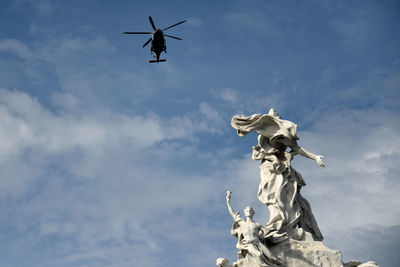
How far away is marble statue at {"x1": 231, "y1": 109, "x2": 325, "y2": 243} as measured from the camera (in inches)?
645

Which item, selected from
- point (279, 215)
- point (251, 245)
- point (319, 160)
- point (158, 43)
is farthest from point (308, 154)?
point (158, 43)

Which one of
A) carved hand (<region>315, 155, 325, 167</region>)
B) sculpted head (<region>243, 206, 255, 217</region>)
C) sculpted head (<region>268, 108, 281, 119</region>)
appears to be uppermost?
sculpted head (<region>268, 108, 281, 119</region>)

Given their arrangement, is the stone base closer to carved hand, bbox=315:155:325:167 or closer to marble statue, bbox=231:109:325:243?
marble statue, bbox=231:109:325:243

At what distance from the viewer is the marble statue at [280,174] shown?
53.8 ft

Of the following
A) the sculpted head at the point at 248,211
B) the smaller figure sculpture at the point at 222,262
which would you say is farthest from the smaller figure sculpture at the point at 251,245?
the smaller figure sculpture at the point at 222,262

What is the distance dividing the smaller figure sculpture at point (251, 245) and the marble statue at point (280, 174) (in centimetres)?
80

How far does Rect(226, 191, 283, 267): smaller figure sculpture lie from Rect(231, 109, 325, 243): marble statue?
0.80m

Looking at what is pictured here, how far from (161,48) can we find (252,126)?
832 cm

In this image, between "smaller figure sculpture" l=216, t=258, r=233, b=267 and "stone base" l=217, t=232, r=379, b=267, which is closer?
"stone base" l=217, t=232, r=379, b=267

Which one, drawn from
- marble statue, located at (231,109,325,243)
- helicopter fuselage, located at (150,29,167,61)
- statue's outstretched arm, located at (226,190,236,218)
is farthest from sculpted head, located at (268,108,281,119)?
helicopter fuselage, located at (150,29,167,61)

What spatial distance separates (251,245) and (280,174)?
3019 millimetres

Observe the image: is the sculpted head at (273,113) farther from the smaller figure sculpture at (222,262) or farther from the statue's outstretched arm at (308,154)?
the smaller figure sculpture at (222,262)

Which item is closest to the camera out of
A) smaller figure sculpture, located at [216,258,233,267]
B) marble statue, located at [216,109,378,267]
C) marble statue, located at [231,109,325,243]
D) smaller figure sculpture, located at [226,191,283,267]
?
smaller figure sculpture, located at [226,191,283,267]

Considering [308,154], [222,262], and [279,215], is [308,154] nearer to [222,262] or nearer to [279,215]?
[279,215]
